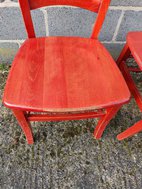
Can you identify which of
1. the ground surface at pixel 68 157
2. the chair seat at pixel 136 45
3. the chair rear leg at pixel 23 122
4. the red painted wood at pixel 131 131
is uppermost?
the chair seat at pixel 136 45

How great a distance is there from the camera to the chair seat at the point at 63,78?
0.86 meters

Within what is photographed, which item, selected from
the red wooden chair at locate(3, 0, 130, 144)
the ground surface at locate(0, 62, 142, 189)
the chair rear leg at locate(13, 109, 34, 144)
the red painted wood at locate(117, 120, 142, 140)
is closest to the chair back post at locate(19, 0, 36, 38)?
the red wooden chair at locate(3, 0, 130, 144)

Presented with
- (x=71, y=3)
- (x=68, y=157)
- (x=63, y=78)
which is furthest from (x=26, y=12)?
(x=68, y=157)

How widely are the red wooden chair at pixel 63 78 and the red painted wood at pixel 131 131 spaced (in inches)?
8.1

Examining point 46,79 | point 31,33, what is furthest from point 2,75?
point 46,79

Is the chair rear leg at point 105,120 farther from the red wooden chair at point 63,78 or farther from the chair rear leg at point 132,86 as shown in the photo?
the chair rear leg at point 132,86

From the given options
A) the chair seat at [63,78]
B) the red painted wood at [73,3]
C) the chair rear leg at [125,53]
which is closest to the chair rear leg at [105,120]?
the chair seat at [63,78]

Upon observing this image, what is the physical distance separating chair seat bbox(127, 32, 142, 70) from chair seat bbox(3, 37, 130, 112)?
0.12 meters

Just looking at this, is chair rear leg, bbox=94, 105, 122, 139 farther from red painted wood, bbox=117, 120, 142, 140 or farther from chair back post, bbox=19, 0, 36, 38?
chair back post, bbox=19, 0, 36, 38

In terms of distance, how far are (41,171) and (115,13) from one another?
1.17 metres

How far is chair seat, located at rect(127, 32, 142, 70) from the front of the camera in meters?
1.00

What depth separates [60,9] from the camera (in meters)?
1.29

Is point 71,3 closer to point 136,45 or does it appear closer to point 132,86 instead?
point 136,45

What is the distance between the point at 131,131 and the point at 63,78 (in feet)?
2.07
